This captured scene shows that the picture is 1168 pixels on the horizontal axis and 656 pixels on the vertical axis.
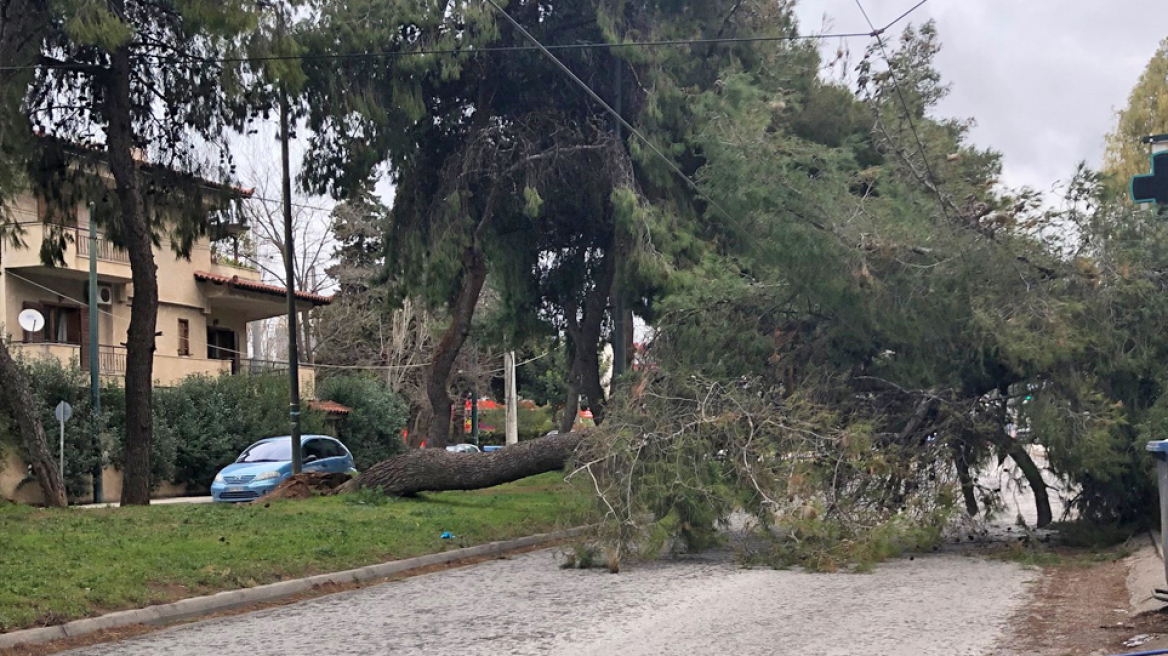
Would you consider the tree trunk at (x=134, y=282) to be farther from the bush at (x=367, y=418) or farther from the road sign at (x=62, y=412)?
the bush at (x=367, y=418)

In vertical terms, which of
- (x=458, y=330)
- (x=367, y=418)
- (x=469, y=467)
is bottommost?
(x=469, y=467)

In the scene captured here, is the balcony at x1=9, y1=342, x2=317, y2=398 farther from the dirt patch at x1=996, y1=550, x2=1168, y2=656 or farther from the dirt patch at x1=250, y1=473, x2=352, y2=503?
the dirt patch at x1=996, y1=550, x2=1168, y2=656

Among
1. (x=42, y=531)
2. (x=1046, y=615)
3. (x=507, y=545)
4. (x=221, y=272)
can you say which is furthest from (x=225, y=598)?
(x=221, y=272)

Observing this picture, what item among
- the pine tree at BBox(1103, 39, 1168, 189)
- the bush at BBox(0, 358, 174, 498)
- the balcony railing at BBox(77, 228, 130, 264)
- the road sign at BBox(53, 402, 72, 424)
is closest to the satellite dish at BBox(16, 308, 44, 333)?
the bush at BBox(0, 358, 174, 498)

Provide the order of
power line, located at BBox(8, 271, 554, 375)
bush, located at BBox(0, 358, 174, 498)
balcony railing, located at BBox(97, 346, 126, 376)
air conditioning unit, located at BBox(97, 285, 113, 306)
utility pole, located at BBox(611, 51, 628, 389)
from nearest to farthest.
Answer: utility pole, located at BBox(611, 51, 628, 389)
bush, located at BBox(0, 358, 174, 498)
power line, located at BBox(8, 271, 554, 375)
balcony railing, located at BBox(97, 346, 126, 376)
air conditioning unit, located at BBox(97, 285, 113, 306)

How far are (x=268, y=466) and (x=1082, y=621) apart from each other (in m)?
19.6

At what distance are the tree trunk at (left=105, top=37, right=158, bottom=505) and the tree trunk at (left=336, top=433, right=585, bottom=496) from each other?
12.4 ft

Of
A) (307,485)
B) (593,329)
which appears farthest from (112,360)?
(593,329)

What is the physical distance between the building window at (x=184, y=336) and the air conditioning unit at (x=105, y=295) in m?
2.83

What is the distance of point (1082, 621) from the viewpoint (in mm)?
10062

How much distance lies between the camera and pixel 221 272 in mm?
41000

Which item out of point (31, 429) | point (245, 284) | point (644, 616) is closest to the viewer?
point (644, 616)

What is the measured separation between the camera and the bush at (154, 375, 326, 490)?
34344mm

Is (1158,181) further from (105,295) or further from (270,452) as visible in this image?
(105,295)
